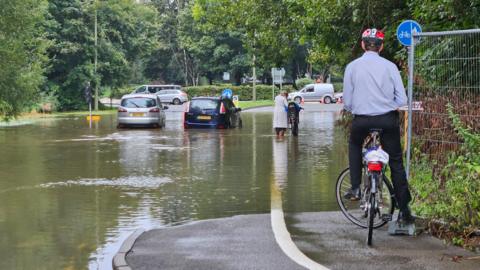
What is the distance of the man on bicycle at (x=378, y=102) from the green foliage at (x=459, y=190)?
433 millimetres

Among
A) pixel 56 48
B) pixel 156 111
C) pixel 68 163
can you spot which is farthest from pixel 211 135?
pixel 56 48

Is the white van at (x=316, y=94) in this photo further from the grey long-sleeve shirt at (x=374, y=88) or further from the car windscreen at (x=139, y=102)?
the grey long-sleeve shirt at (x=374, y=88)

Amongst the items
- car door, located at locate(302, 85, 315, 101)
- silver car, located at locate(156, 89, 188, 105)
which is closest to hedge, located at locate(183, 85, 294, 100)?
car door, located at locate(302, 85, 315, 101)

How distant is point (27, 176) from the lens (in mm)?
14328

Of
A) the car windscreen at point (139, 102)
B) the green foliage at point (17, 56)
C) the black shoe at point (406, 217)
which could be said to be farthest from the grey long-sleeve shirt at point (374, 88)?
the car windscreen at point (139, 102)

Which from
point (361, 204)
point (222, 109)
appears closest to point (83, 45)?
point (222, 109)

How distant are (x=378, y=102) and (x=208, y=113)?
22.5m

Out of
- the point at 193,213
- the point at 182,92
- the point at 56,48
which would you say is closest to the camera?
the point at 193,213

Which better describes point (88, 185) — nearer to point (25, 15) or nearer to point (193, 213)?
point (193, 213)

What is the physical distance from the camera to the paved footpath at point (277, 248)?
644cm

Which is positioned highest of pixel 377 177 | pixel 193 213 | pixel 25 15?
pixel 25 15

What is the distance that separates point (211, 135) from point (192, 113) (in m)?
3.84

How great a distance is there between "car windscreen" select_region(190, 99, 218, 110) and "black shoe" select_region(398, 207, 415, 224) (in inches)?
885

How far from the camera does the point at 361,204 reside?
7.52 m
